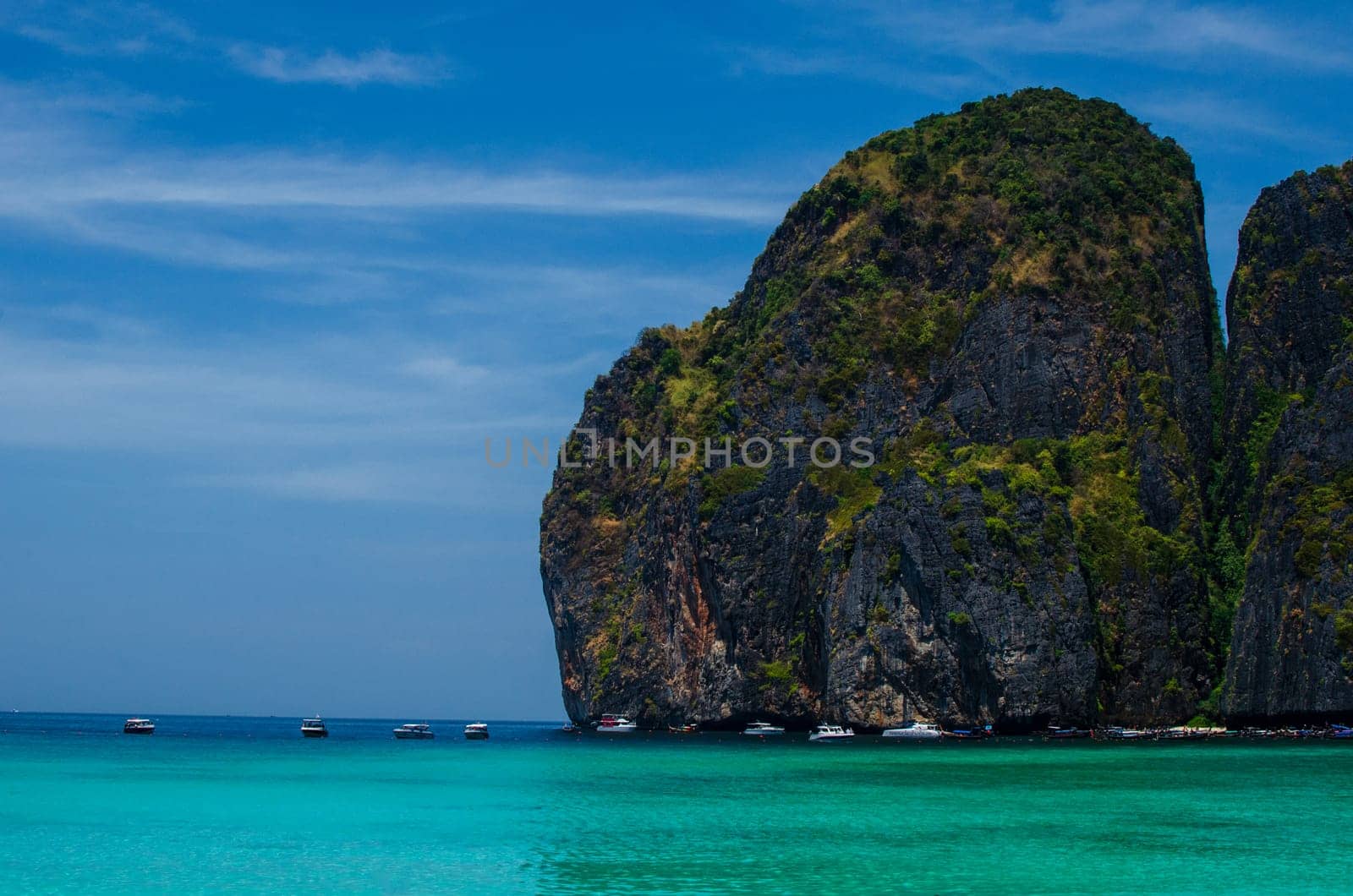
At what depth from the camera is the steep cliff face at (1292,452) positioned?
283 feet

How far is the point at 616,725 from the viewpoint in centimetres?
12388

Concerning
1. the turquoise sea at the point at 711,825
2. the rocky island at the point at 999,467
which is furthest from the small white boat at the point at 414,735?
the turquoise sea at the point at 711,825

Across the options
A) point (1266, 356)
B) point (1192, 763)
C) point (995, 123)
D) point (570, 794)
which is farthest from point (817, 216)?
point (570, 794)

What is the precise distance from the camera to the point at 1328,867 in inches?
1273

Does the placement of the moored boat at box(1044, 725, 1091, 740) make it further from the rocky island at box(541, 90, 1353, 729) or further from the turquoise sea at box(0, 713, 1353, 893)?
the turquoise sea at box(0, 713, 1353, 893)

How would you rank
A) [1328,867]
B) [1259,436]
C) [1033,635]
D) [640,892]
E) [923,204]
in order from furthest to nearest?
1. [923,204]
2. [1259,436]
3. [1033,635]
4. [1328,867]
5. [640,892]

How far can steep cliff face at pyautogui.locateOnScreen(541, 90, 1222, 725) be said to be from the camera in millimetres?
98312

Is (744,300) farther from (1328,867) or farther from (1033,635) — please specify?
(1328,867)

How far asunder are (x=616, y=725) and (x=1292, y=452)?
201 ft

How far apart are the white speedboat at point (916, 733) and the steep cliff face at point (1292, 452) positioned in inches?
776

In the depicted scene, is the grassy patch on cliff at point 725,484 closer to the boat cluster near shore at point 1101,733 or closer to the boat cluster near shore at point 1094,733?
the boat cluster near shore at point 1094,733

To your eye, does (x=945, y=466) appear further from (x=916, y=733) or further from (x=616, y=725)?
(x=616, y=725)

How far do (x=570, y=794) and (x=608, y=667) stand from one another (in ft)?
250

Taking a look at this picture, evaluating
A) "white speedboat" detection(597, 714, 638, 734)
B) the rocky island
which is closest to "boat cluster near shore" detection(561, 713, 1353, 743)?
the rocky island
